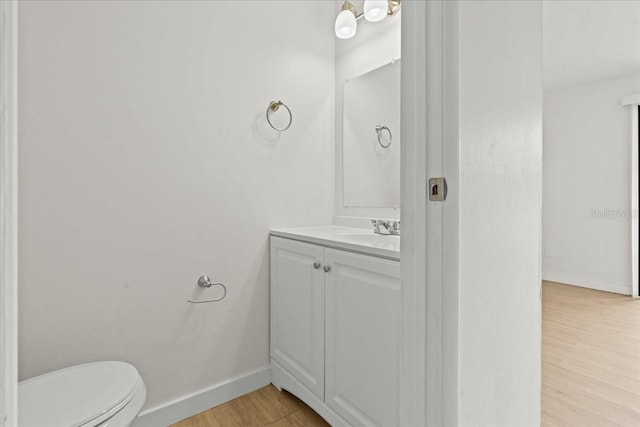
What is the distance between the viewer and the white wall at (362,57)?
199cm

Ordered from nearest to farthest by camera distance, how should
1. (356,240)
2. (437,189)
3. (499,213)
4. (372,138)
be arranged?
(437,189) → (499,213) → (356,240) → (372,138)

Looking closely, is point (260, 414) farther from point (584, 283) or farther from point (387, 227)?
point (584, 283)

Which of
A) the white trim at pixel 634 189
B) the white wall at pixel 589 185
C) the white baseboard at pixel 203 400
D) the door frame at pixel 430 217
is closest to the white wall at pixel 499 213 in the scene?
the door frame at pixel 430 217

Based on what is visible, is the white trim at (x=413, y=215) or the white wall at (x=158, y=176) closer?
the white trim at (x=413, y=215)

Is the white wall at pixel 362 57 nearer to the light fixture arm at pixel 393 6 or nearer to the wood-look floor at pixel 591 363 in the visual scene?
the light fixture arm at pixel 393 6

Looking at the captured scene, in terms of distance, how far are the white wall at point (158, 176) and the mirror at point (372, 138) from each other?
25cm

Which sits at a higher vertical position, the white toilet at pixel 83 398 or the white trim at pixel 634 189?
the white trim at pixel 634 189

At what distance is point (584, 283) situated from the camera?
4.09 metres

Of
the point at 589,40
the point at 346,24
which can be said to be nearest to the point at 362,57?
the point at 346,24

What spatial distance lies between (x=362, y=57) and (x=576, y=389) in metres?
2.23

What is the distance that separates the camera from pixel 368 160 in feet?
7.03

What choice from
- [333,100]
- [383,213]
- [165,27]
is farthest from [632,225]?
[165,27]

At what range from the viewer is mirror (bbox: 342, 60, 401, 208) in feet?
6.56

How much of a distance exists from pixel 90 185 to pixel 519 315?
1.63 meters
